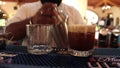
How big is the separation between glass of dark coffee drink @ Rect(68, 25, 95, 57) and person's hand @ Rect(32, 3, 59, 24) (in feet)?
0.39

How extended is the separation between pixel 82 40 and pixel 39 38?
15 centimetres

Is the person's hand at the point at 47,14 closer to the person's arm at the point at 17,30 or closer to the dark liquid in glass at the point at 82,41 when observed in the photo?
the dark liquid in glass at the point at 82,41

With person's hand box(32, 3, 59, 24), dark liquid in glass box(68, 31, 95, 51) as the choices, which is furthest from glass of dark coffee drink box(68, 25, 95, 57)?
person's hand box(32, 3, 59, 24)

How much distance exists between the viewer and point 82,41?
724 mm

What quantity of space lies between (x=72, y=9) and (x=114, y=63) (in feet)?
3.36

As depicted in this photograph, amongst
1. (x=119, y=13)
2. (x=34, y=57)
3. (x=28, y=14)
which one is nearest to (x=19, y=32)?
(x=28, y=14)

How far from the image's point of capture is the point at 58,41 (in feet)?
2.92

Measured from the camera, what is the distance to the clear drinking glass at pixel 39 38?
757mm

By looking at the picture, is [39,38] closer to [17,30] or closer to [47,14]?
[47,14]

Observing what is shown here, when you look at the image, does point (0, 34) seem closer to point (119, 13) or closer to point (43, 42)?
point (43, 42)

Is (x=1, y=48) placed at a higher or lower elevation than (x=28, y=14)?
lower

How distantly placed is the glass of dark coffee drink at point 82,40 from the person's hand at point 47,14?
12 centimetres

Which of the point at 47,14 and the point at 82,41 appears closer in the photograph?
the point at 82,41

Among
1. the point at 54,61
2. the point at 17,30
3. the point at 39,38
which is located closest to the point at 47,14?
the point at 39,38
